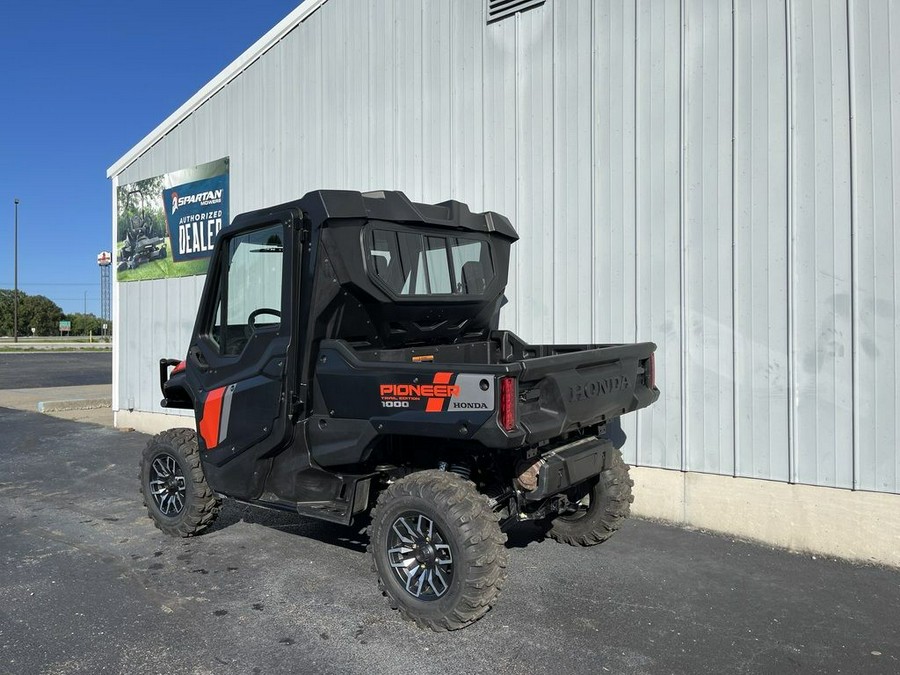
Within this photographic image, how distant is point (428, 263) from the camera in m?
4.69

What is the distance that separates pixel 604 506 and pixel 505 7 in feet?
17.0

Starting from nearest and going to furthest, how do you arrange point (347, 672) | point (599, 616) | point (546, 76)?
point (347, 672) → point (599, 616) → point (546, 76)

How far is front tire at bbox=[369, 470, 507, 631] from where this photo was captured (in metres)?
3.65

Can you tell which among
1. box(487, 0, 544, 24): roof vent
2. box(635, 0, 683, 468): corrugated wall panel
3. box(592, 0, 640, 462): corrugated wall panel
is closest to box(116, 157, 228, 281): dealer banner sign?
box(487, 0, 544, 24): roof vent

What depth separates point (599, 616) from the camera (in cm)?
407

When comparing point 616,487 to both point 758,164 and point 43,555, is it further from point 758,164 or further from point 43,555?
point 43,555

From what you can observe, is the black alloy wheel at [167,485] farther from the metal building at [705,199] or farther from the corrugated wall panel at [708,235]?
the corrugated wall panel at [708,235]

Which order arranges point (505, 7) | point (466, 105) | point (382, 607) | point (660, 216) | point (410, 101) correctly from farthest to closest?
point (410, 101) < point (466, 105) < point (505, 7) < point (660, 216) < point (382, 607)

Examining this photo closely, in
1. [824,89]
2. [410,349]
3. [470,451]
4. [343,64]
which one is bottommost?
[470,451]

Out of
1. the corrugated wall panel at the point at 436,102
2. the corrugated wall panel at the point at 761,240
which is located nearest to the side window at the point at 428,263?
the corrugated wall panel at the point at 761,240

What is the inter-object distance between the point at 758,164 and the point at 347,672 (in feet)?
16.1

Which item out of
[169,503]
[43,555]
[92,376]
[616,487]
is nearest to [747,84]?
[616,487]

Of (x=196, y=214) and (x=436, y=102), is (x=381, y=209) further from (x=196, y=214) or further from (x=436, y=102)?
(x=196, y=214)

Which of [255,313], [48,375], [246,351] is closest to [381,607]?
[246,351]
